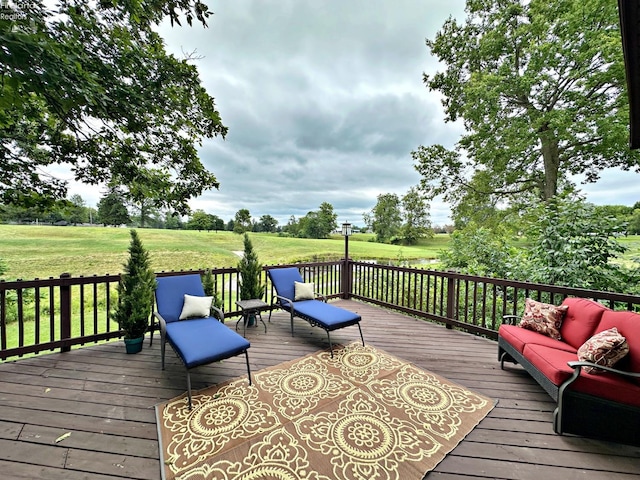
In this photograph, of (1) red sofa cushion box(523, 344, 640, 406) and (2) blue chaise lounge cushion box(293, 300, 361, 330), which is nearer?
(1) red sofa cushion box(523, 344, 640, 406)

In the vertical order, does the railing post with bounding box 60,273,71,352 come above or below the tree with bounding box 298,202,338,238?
below

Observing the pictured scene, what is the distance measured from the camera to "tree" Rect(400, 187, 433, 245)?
17.8 meters

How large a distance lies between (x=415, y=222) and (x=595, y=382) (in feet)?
56.2

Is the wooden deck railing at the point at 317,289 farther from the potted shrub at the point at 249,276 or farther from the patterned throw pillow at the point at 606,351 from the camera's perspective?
the patterned throw pillow at the point at 606,351

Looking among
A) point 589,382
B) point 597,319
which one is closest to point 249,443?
point 589,382

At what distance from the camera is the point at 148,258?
3.41 meters

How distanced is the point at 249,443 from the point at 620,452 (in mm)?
2778

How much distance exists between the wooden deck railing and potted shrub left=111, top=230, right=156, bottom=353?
0.36m

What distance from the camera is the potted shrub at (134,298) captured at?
3.27m

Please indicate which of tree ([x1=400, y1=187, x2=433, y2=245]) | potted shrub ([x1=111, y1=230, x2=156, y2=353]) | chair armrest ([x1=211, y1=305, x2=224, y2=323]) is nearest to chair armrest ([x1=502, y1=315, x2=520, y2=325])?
chair armrest ([x1=211, y1=305, x2=224, y2=323])

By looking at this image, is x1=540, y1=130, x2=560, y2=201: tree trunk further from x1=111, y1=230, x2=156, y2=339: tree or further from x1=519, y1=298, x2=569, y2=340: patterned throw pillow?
x1=111, y1=230, x2=156, y2=339: tree

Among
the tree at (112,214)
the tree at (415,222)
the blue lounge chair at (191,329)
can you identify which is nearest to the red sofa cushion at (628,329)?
the blue lounge chair at (191,329)

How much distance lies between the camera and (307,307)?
402cm

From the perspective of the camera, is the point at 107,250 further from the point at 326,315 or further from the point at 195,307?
the point at 326,315
